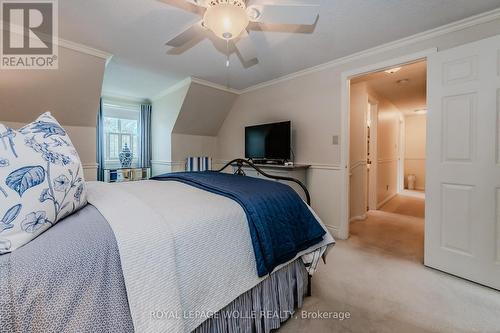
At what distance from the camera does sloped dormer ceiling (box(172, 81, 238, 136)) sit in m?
3.80

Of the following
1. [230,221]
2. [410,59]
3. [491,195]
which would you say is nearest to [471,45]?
[410,59]


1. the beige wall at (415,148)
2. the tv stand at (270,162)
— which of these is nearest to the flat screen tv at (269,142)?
the tv stand at (270,162)

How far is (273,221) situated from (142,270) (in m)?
0.71

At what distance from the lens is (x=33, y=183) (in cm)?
70

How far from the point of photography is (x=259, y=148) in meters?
3.61

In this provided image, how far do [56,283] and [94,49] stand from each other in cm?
296

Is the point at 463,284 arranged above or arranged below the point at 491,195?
below

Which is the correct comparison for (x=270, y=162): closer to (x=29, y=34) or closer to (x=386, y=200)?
(x=29, y=34)

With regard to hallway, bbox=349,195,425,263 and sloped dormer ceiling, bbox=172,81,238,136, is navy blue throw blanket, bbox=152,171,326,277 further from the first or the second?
sloped dormer ceiling, bbox=172,81,238,136

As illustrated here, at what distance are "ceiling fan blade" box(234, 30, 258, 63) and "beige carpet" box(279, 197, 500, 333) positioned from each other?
8.17 feet

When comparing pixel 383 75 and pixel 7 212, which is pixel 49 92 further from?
pixel 383 75

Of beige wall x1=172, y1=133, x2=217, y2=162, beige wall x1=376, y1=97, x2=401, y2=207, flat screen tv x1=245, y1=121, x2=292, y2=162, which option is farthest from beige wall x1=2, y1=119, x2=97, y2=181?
beige wall x1=376, y1=97, x2=401, y2=207

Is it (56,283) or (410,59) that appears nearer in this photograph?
(56,283)

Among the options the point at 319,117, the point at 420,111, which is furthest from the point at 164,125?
the point at 420,111
